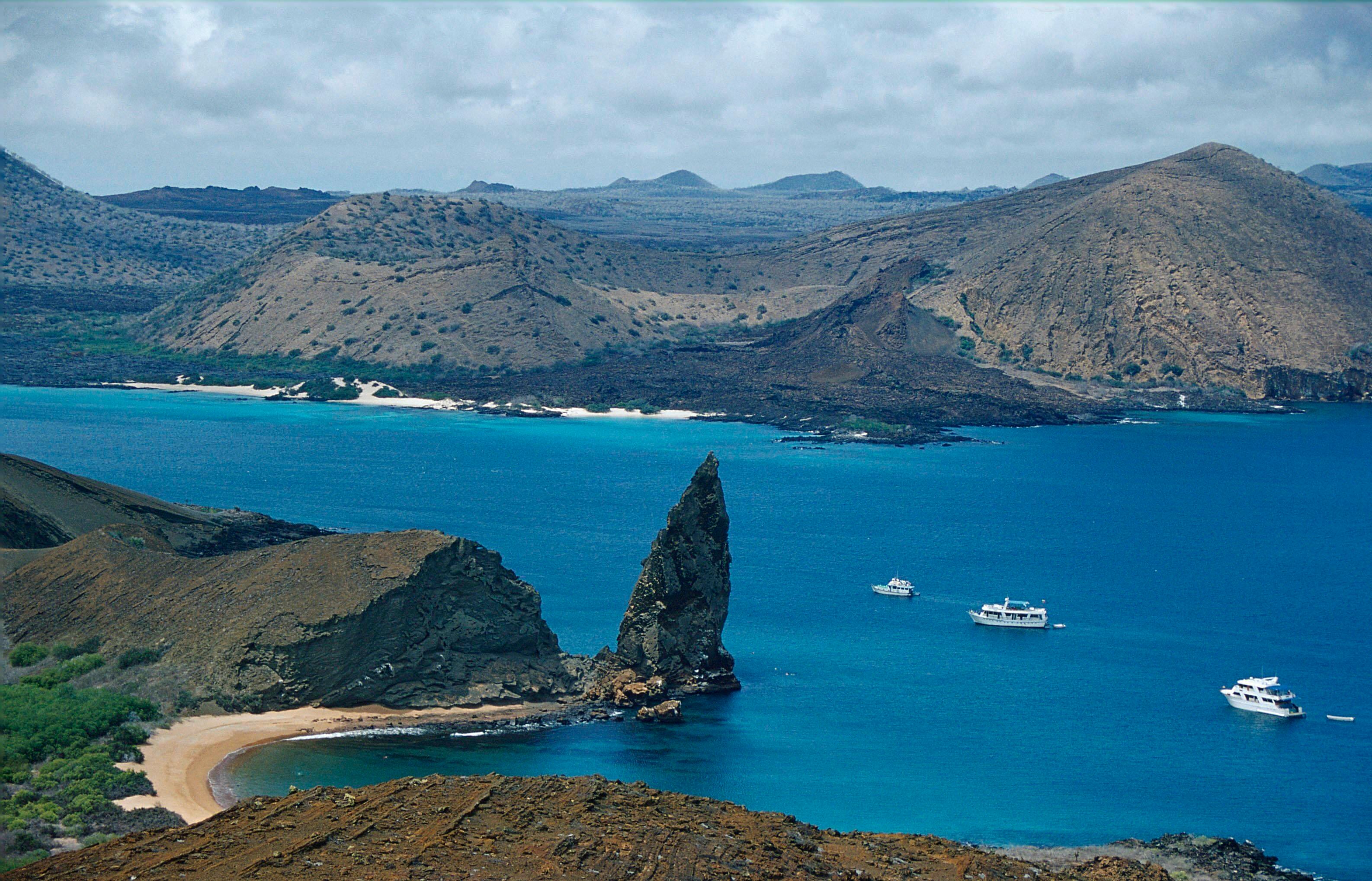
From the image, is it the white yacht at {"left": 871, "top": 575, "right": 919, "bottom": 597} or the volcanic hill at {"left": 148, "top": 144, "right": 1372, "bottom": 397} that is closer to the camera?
the white yacht at {"left": 871, "top": 575, "right": 919, "bottom": 597}

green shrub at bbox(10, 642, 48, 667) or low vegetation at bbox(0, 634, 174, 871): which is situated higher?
green shrub at bbox(10, 642, 48, 667)

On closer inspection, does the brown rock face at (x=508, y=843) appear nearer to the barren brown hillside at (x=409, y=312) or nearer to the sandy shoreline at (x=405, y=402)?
the sandy shoreline at (x=405, y=402)

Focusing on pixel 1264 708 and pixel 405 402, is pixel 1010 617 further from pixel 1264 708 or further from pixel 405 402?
pixel 405 402

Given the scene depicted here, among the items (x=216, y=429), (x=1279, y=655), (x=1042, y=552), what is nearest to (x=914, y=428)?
(x=1042, y=552)

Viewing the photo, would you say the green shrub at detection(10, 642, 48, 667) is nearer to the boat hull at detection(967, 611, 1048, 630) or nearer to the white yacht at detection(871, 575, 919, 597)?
the white yacht at detection(871, 575, 919, 597)

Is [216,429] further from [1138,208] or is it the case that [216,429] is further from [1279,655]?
[1138,208]

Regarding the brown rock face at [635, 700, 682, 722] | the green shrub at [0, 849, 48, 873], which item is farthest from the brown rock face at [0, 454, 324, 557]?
the green shrub at [0, 849, 48, 873]

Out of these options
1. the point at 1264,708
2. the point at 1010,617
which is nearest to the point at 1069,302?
the point at 1010,617
